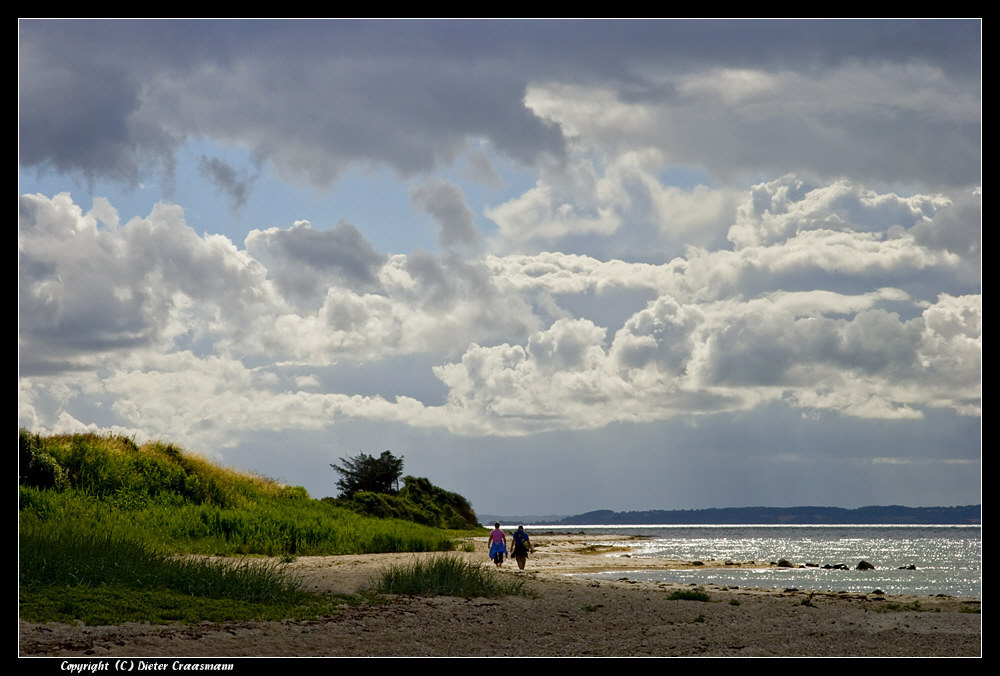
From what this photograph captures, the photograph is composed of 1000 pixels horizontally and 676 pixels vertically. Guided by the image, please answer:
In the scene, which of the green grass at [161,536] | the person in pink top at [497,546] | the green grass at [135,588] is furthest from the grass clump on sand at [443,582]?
the person in pink top at [497,546]

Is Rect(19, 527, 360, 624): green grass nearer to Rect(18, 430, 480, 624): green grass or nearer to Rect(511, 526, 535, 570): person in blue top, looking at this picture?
Rect(18, 430, 480, 624): green grass

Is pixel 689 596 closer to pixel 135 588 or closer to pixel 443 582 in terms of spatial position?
pixel 443 582

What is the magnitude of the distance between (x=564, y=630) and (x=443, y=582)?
406 centimetres

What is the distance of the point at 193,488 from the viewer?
3238 centimetres

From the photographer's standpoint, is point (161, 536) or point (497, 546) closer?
point (161, 536)

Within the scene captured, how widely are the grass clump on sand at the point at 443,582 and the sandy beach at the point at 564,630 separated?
1.72 ft

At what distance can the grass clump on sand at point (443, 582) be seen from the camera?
16.6 m

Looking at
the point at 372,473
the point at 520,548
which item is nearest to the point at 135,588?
the point at 520,548

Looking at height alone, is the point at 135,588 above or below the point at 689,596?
above

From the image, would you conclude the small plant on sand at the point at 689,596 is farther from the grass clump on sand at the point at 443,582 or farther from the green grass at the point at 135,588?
the green grass at the point at 135,588

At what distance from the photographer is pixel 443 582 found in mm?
16859

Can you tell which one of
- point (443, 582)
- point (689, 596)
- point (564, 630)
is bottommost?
point (689, 596)

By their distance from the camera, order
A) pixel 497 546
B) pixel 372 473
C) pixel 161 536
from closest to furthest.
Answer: pixel 161 536
pixel 497 546
pixel 372 473

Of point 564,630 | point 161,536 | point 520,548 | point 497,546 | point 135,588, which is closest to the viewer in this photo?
point 564,630
